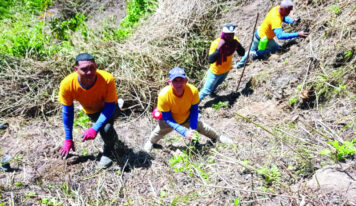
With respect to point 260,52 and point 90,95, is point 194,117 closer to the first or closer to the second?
point 90,95

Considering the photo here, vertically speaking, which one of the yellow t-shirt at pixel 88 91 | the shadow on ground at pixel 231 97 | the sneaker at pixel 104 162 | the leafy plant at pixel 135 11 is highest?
the leafy plant at pixel 135 11

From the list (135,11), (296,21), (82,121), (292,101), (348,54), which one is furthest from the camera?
(135,11)

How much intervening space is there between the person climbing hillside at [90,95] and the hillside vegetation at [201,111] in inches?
25.0

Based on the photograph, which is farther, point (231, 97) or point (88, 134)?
point (231, 97)

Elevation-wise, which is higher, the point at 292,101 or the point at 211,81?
the point at 211,81

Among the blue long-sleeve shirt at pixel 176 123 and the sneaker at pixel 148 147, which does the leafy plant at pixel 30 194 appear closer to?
the sneaker at pixel 148 147

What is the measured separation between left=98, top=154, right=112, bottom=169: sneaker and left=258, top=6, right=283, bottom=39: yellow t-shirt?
3501mm

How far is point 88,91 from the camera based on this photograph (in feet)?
8.50

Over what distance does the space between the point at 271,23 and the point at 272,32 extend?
0.19m

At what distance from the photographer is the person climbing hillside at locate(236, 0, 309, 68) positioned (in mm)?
3971

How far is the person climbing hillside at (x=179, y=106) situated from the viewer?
251 cm

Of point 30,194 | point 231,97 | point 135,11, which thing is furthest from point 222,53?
point 135,11

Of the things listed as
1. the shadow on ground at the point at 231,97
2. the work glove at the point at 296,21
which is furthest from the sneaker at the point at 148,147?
the work glove at the point at 296,21

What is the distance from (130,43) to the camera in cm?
479
